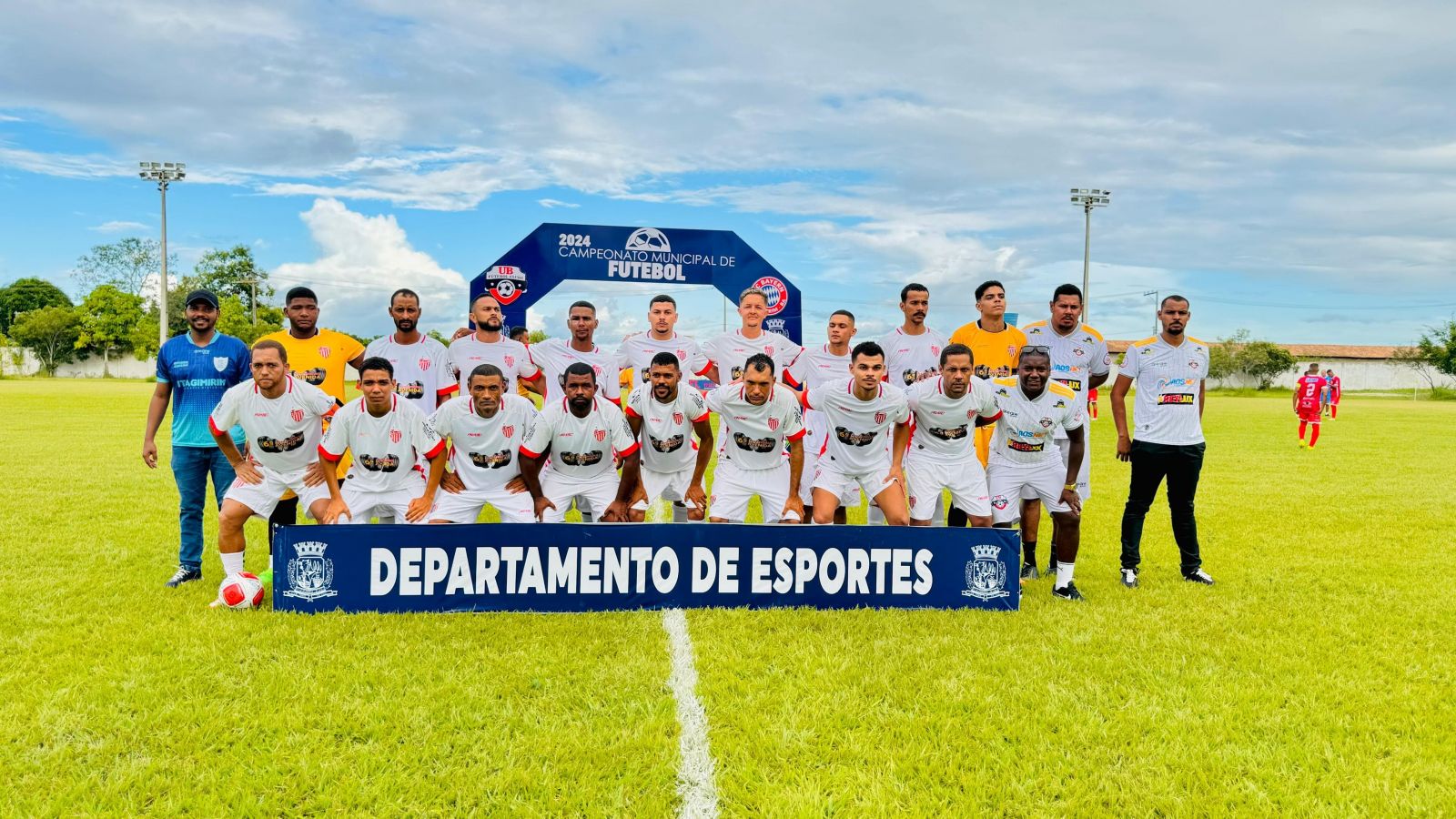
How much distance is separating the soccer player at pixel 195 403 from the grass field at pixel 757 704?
0.40 metres

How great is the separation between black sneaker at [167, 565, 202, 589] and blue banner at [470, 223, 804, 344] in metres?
5.70

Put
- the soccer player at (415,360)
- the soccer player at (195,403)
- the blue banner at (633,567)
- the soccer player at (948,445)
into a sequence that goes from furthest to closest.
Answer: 1. the soccer player at (415,360)
2. the soccer player at (948,445)
3. the soccer player at (195,403)
4. the blue banner at (633,567)

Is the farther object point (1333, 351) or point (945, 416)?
point (1333, 351)

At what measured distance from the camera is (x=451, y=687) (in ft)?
13.8

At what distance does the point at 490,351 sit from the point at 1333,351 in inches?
3522

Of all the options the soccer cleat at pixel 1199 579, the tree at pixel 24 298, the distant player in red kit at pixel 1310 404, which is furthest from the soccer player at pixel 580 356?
the tree at pixel 24 298

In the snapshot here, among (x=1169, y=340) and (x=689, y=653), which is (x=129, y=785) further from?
(x=1169, y=340)

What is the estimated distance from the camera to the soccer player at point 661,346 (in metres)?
8.19

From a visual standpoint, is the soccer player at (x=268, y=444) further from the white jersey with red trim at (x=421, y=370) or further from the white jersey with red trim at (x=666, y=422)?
the white jersey with red trim at (x=666, y=422)

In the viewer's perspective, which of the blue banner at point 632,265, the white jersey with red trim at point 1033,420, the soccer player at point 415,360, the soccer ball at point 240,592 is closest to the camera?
the soccer ball at point 240,592

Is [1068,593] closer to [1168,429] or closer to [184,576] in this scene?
[1168,429]

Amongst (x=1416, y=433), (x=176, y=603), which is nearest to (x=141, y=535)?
(x=176, y=603)

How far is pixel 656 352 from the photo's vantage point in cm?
822

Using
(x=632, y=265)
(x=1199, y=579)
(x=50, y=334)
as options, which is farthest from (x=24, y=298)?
(x=1199, y=579)
